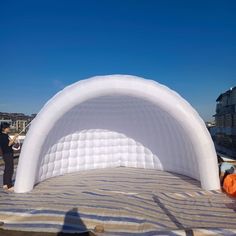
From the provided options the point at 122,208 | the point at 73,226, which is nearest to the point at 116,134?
the point at 122,208

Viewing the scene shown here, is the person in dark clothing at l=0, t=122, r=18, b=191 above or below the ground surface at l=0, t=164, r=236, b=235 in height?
above

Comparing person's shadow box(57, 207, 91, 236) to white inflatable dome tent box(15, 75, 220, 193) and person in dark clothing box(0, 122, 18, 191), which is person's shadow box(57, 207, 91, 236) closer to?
white inflatable dome tent box(15, 75, 220, 193)

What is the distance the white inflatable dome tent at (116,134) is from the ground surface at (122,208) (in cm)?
69

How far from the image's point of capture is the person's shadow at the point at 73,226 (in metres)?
5.09

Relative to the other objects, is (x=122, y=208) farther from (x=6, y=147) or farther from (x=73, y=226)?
(x=6, y=147)

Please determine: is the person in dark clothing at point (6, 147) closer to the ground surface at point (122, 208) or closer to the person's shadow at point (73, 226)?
the ground surface at point (122, 208)

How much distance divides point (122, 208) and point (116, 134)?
5.00 meters

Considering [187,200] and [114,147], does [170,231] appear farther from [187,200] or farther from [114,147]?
[114,147]

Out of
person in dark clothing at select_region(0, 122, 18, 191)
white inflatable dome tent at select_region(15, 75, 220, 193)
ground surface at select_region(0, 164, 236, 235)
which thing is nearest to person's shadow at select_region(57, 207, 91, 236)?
ground surface at select_region(0, 164, 236, 235)

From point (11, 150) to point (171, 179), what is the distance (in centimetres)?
439

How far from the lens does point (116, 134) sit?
1105 centimetres

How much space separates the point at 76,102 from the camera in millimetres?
7730

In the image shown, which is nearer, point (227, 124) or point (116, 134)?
point (116, 134)

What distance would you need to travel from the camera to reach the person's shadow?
5094 mm
